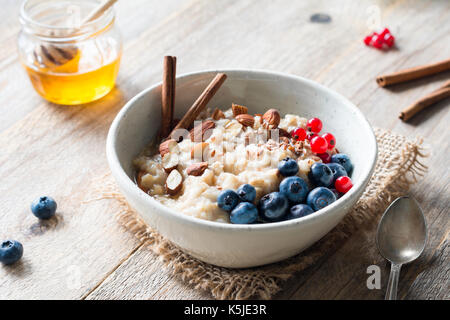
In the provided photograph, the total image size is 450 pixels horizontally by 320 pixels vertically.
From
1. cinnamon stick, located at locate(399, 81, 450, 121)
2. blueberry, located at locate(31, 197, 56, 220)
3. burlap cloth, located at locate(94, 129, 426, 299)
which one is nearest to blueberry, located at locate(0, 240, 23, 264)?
blueberry, located at locate(31, 197, 56, 220)

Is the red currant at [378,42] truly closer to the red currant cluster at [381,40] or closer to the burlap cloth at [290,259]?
the red currant cluster at [381,40]

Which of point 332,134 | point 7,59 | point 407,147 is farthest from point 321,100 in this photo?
point 7,59

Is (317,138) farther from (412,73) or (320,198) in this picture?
(412,73)

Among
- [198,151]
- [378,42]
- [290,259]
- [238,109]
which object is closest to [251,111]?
[238,109]

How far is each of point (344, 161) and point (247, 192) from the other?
38 cm

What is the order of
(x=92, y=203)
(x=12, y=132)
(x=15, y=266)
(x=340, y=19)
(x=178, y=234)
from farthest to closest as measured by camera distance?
(x=340, y=19), (x=12, y=132), (x=92, y=203), (x=15, y=266), (x=178, y=234)

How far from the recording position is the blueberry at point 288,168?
1.41m

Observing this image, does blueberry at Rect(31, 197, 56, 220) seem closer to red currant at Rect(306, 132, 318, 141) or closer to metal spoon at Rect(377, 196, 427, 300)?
red currant at Rect(306, 132, 318, 141)

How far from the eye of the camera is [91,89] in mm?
2043

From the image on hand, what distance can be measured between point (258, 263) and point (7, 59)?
1554 millimetres

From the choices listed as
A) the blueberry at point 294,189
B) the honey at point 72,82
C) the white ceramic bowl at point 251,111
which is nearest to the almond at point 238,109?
the white ceramic bowl at point 251,111

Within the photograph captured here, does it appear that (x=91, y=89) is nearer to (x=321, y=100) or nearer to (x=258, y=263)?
(x=321, y=100)

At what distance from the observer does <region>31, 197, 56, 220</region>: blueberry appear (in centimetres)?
156

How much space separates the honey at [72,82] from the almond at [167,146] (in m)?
0.59
